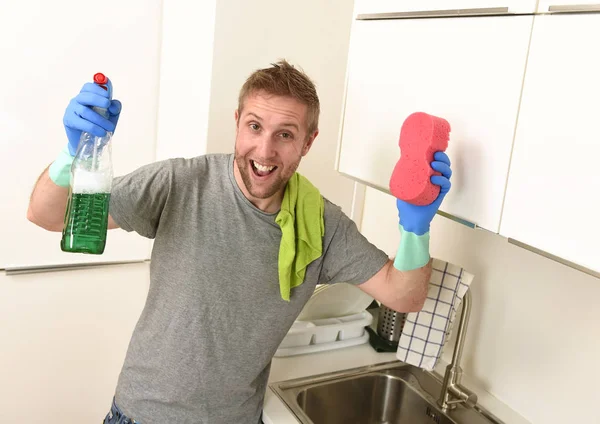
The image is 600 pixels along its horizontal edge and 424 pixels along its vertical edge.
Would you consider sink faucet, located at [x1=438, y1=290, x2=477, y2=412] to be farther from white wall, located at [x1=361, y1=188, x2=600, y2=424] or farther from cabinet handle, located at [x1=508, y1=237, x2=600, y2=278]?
cabinet handle, located at [x1=508, y1=237, x2=600, y2=278]

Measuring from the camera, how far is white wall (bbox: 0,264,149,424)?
1832 millimetres

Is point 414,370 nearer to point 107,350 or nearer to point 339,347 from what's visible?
point 339,347

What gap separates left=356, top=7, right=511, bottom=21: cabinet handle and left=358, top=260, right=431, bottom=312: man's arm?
21.9 inches

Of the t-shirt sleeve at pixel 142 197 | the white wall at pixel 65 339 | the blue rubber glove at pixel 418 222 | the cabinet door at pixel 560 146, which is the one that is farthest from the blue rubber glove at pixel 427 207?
the white wall at pixel 65 339

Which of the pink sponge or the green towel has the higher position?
the pink sponge

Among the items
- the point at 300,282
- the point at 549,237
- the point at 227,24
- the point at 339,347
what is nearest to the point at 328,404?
the point at 339,347

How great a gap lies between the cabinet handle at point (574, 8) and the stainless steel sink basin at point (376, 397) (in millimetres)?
1013

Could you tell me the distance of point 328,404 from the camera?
1.55 metres

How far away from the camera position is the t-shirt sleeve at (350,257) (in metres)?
1.33

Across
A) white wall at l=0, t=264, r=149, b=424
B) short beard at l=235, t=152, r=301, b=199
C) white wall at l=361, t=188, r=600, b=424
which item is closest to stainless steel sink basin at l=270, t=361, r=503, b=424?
white wall at l=361, t=188, r=600, b=424

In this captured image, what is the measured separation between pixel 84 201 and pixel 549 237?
0.81 metres

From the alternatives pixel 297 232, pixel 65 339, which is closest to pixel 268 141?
pixel 297 232

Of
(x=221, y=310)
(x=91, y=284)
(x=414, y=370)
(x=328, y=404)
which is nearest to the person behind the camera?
(x=221, y=310)

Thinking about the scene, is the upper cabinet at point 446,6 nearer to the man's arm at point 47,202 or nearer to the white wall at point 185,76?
the white wall at point 185,76
